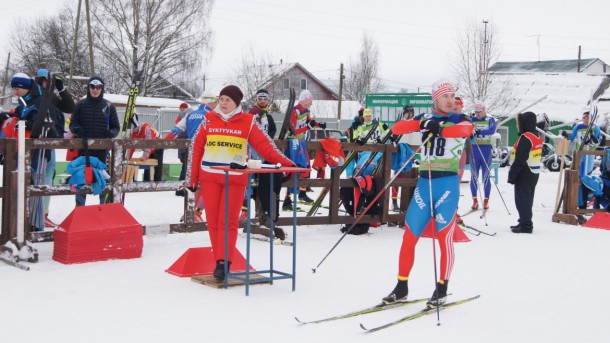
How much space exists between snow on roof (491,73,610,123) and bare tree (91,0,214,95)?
17489 millimetres

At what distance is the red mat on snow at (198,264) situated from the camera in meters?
7.04

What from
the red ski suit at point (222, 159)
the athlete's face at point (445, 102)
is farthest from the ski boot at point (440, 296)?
the red ski suit at point (222, 159)

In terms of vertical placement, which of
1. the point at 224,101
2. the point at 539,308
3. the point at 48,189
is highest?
the point at 224,101

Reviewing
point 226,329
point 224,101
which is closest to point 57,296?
point 226,329

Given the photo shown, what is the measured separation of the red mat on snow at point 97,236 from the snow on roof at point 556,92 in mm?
33988

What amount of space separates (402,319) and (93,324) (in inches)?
86.0

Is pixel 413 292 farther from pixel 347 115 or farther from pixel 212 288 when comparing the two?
pixel 347 115

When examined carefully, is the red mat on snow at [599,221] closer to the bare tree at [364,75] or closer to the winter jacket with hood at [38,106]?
the winter jacket with hood at [38,106]

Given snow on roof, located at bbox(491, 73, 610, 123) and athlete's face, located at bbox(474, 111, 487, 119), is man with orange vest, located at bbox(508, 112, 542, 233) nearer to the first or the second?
athlete's face, located at bbox(474, 111, 487, 119)

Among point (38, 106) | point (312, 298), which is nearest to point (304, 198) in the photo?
point (38, 106)

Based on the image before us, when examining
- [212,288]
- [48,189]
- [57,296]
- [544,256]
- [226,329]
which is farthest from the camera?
[544,256]

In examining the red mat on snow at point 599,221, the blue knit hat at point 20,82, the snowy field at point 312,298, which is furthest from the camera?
the red mat on snow at point 599,221

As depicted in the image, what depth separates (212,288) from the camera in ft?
21.5

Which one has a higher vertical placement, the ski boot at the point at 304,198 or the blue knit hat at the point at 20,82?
the blue knit hat at the point at 20,82
